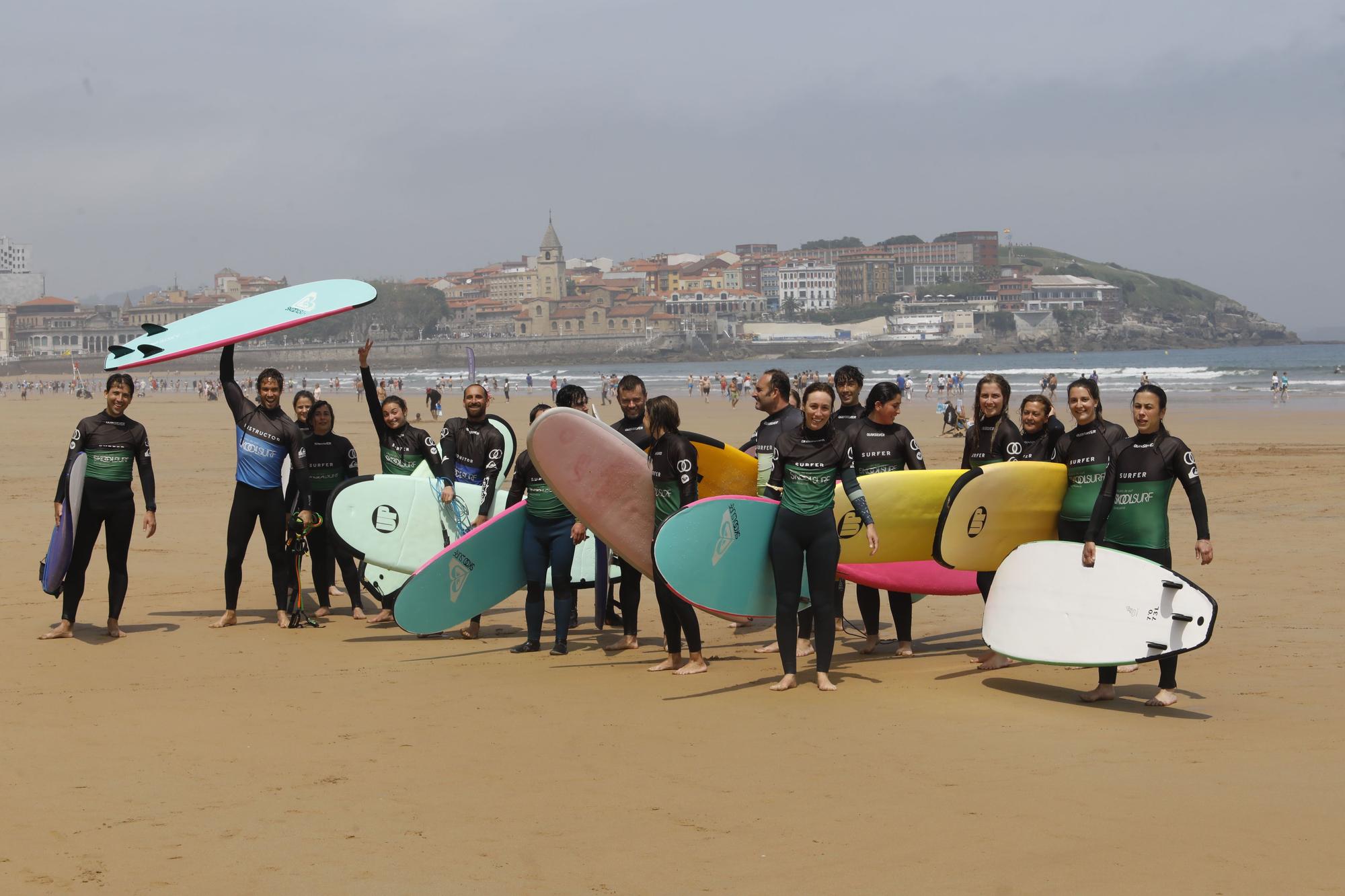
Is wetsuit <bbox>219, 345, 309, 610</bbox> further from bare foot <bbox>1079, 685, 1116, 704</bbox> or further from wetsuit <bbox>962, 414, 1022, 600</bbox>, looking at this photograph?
bare foot <bbox>1079, 685, 1116, 704</bbox>

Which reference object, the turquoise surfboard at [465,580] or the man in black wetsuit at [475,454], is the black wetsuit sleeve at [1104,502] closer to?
the turquoise surfboard at [465,580]

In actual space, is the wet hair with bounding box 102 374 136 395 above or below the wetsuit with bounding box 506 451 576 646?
above

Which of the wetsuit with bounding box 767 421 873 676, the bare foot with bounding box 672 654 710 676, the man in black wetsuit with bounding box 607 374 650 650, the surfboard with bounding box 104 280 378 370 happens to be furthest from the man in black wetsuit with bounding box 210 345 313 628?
the wetsuit with bounding box 767 421 873 676

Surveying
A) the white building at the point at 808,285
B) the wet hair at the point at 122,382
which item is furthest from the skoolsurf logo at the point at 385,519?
the white building at the point at 808,285

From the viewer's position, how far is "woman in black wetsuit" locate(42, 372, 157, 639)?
6.78 meters

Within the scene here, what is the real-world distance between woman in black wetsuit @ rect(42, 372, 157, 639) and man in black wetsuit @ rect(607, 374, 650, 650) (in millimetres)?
2572

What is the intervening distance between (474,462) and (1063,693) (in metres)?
3.51

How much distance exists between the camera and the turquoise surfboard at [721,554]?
18.8 feet

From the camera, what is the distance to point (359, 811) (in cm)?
401

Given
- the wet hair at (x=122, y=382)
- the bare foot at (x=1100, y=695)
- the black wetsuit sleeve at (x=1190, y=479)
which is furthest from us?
the wet hair at (x=122, y=382)

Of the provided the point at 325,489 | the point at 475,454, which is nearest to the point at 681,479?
the point at 475,454

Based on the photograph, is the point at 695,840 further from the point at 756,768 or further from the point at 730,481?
the point at 730,481

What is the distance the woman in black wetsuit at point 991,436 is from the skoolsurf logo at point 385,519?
328cm

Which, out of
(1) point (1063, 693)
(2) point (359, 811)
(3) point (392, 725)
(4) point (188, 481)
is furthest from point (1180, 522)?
(4) point (188, 481)
